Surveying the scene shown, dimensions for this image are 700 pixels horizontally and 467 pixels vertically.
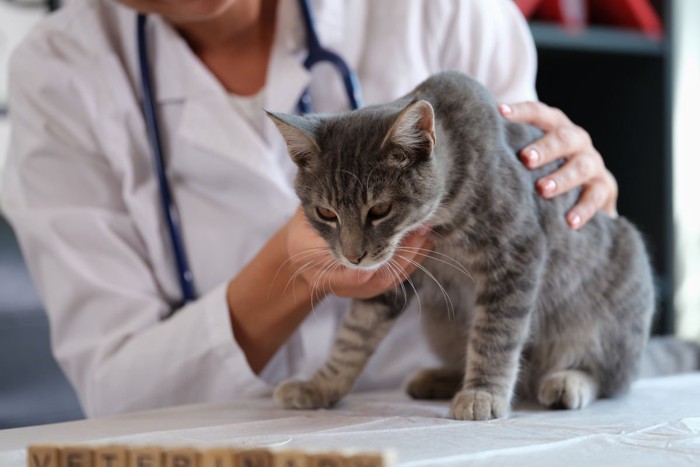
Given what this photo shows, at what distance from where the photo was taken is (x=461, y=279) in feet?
3.27

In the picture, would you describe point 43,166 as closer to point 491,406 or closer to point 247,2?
point 247,2

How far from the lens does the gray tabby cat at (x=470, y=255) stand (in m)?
0.88

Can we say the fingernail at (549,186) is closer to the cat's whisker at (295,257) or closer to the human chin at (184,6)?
the cat's whisker at (295,257)

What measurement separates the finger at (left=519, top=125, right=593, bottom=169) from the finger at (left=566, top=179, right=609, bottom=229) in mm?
54

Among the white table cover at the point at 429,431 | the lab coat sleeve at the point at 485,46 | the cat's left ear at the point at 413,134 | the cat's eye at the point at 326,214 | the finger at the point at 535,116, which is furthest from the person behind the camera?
the lab coat sleeve at the point at 485,46

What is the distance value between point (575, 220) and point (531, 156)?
0.11 meters

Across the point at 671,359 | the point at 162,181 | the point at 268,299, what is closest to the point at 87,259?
the point at 162,181

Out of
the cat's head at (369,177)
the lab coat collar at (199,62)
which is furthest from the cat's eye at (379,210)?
the lab coat collar at (199,62)

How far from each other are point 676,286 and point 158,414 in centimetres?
141

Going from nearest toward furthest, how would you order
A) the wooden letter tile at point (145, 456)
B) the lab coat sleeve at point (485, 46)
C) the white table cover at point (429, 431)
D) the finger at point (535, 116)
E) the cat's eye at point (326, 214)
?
the wooden letter tile at point (145, 456)
the white table cover at point (429, 431)
the cat's eye at point (326, 214)
the finger at point (535, 116)
the lab coat sleeve at point (485, 46)

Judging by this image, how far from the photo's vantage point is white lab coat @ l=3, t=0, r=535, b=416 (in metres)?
1.16

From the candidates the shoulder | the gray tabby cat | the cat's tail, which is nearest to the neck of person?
the shoulder

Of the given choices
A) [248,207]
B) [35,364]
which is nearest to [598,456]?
[248,207]

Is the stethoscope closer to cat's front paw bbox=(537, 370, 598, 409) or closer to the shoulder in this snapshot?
the shoulder
